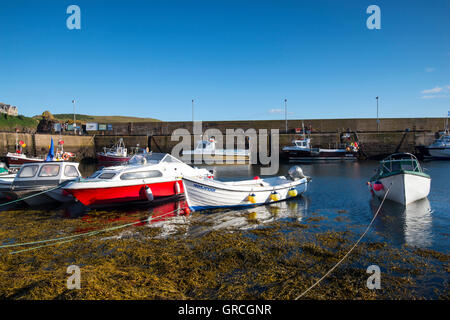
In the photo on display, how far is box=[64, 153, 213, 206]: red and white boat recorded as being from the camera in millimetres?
11703

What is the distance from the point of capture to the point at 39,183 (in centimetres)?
1289

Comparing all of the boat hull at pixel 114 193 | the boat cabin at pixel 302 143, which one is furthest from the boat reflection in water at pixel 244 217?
the boat cabin at pixel 302 143

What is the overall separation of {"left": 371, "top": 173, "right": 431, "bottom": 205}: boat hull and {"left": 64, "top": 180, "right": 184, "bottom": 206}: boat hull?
35.0 ft

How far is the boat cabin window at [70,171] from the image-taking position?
13609mm

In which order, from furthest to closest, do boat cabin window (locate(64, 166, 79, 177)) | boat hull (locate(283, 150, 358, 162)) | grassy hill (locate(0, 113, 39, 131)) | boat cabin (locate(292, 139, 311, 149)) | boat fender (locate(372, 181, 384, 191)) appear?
grassy hill (locate(0, 113, 39, 131)), boat cabin (locate(292, 139, 311, 149)), boat hull (locate(283, 150, 358, 162)), boat fender (locate(372, 181, 384, 191)), boat cabin window (locate(64, 166, 79, 177))

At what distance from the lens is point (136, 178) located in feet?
41.4

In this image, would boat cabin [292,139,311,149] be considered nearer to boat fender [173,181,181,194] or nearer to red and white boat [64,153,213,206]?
red and white boat [64,153,213,206]

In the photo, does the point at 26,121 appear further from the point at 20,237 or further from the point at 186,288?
the point at 186,288

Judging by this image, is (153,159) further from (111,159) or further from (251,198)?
(111,159)

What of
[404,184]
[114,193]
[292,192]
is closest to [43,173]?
[114,193]

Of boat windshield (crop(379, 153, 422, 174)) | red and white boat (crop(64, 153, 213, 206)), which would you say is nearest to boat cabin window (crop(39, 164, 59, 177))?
red and white boat (crop(64, 153, 213, 206))

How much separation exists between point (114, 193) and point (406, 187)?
12.8 m

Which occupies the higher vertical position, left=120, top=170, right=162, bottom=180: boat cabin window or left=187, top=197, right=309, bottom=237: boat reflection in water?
left=120, top=170, right=162, bottom=180: boat cabin window
